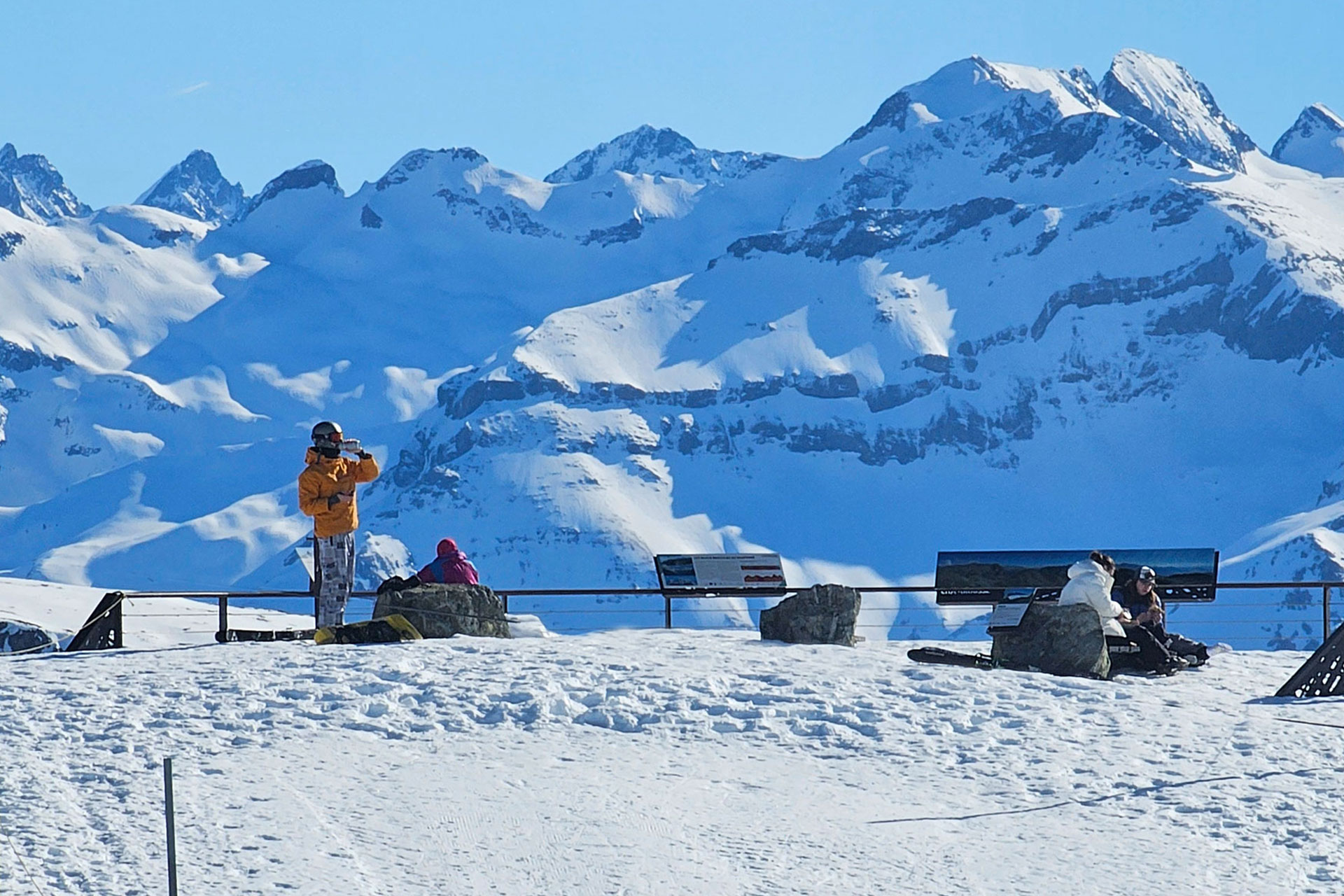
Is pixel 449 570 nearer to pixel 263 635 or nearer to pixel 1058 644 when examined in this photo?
pixel 263 635

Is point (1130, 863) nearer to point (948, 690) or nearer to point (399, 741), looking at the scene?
point (948, 690)

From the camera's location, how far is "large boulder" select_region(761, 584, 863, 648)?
1964 cm

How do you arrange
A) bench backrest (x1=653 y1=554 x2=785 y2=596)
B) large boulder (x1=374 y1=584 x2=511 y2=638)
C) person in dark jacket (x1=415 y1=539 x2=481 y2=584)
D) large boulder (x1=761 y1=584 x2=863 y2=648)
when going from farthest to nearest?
bench backrest (x1=653 y1=554 x2=785 y2=596), person in dark jacket (x1=415 y1=539 x2=481 y2=584), large boulder (x1=761 y1=584 x2=863 y2=648), large boulder (x1=374 y1=584 x2=511 y2=638)

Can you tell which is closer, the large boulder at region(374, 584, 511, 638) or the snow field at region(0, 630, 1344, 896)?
the snow field at region(0, 630, 1344, 896)

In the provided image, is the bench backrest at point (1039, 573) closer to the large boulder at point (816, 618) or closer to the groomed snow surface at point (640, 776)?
the large boulder at point (816, 618)

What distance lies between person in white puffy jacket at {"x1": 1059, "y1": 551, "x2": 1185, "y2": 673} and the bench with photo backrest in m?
0.09

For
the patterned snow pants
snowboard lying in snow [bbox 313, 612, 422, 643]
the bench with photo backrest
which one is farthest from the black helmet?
the bench with photo backrest

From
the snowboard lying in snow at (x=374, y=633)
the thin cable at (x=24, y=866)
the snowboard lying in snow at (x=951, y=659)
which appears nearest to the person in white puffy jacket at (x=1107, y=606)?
the snowboard lying in snow at (x=951, y=659)

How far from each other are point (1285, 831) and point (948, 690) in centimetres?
418

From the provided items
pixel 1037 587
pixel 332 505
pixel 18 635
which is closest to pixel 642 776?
pixel 332 505

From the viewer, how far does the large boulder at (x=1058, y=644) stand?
17516mm

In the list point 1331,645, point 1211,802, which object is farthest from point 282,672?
point 1331,645

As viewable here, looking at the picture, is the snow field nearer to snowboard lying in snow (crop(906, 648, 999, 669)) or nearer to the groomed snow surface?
the groomed snow surface

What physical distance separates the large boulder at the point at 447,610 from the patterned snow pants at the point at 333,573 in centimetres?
41
